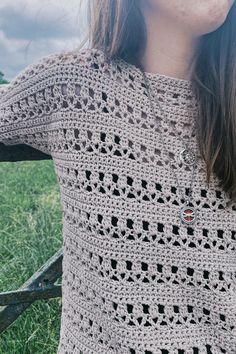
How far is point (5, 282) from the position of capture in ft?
8.98

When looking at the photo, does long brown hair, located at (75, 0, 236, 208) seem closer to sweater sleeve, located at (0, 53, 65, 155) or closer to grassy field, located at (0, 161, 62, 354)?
sweater sleeve, located at (0, 53, 65, 155)

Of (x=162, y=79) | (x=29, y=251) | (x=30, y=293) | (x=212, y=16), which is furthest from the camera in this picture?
(x=29, y=251)

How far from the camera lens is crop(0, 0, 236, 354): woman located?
1331 millimetres

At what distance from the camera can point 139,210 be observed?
1.33 m

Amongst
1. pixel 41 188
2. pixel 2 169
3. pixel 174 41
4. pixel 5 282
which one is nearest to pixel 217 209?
pixel 174 41

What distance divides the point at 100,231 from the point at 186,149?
269 mm

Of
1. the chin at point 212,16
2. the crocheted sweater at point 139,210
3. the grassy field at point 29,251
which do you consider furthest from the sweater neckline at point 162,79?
the grassy field at point 29,251

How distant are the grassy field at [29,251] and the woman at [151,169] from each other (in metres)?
0.97

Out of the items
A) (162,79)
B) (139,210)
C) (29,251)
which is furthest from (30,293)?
(29,251)

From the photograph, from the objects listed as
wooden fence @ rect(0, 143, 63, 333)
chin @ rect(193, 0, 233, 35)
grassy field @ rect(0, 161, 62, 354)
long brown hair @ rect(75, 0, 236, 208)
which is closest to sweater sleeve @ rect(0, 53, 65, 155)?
long brown hair @ rect(75, 0, 236, 208)

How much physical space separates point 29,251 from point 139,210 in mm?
1675

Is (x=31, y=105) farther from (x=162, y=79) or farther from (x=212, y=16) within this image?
(x=212, y=16)

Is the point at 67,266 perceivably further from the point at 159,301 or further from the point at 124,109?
the point at 124,109

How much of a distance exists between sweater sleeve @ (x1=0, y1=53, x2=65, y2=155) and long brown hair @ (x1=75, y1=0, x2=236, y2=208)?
0.13 meters
